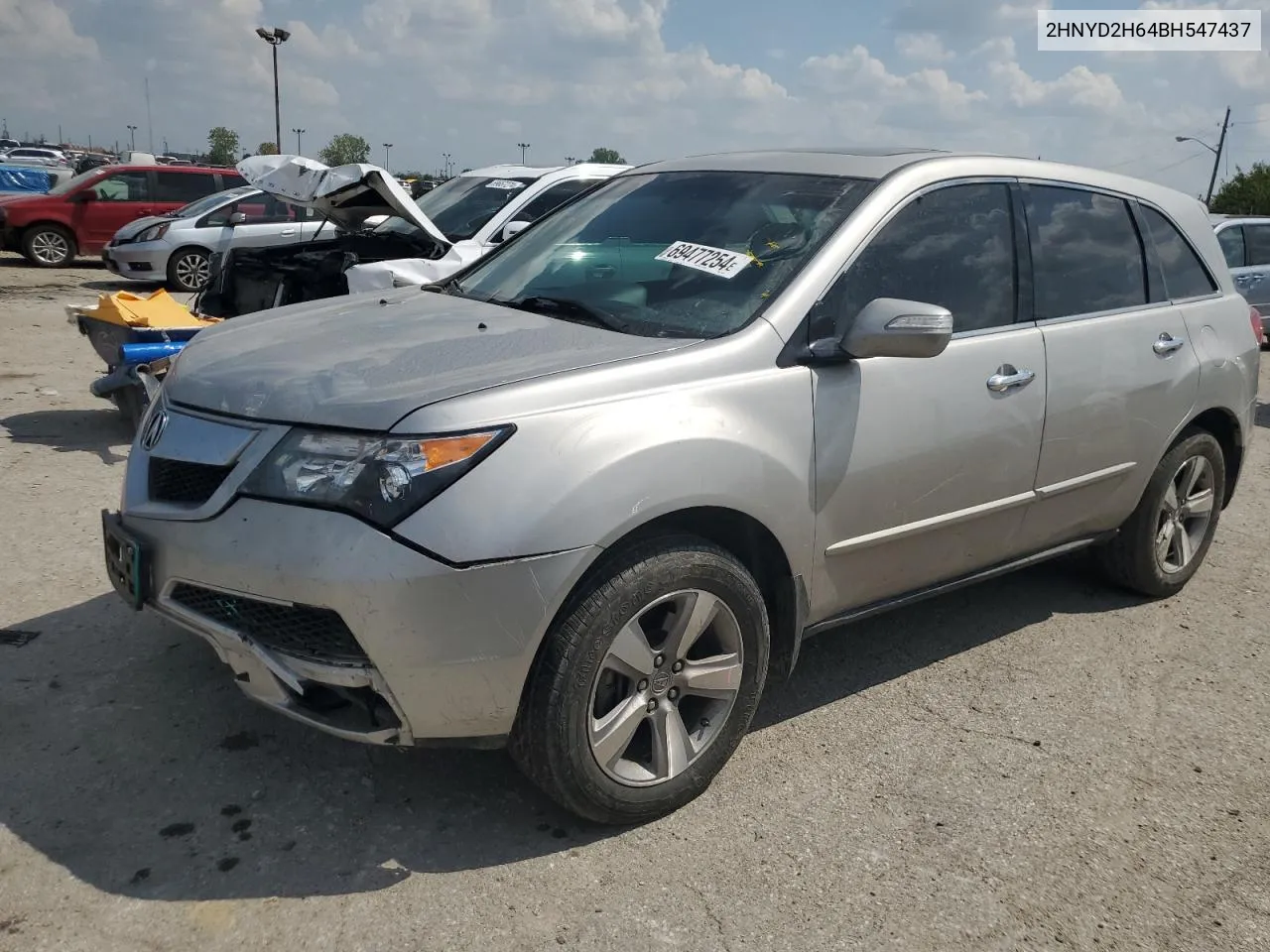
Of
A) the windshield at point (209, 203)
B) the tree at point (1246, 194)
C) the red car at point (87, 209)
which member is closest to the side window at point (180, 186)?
the red car at point (87, 209)

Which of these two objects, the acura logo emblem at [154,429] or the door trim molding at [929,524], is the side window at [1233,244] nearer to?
the door trim molding at [929,524]

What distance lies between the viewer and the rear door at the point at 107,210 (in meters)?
17.5

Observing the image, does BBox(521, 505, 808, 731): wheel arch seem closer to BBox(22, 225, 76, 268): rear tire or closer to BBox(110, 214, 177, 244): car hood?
BBox(110, 214, 177, 244): car hood

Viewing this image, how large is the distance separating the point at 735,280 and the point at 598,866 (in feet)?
5.64

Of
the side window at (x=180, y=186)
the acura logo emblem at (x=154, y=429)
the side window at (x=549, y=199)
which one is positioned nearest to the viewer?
the acura logo emblem at (x=154, y=429)

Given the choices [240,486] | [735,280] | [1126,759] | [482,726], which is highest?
[735,280]

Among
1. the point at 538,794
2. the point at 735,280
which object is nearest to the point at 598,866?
the point at 538,794

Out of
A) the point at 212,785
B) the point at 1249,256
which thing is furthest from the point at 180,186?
the point at 212,785

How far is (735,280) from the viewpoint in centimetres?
331

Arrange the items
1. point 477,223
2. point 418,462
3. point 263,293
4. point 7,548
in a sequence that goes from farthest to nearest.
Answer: point 477,223, point 263,293, point 7,548, point 418,462

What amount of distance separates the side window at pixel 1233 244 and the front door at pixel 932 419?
999 cm

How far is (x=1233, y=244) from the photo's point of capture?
40.6 feet

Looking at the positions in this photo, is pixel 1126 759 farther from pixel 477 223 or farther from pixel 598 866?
pixel 477 223

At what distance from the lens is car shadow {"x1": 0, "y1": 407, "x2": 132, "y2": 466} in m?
6.61
